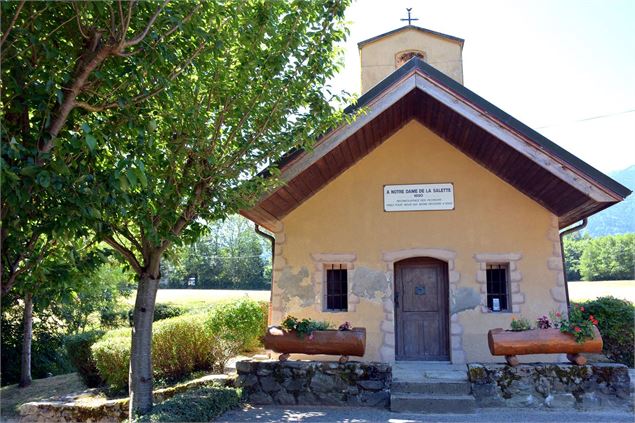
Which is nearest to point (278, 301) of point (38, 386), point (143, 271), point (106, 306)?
point (143, 271)

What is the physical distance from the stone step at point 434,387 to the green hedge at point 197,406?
2361 millimetres

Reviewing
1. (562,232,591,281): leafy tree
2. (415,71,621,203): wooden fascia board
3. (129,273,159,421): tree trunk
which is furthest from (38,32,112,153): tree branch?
(562,232,591,281): leafy tree

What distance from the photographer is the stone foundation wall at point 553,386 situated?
6.73 metres

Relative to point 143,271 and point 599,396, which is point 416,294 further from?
point 143,271

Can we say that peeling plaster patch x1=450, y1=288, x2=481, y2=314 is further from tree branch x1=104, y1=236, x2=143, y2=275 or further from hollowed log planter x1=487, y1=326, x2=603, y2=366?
tree branch x1=104, y1=236, x2=143, y2=275

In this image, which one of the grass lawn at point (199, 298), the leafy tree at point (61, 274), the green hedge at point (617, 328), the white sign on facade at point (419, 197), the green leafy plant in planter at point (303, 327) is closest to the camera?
the leafy tree at point (61, 274)

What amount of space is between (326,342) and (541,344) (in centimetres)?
298

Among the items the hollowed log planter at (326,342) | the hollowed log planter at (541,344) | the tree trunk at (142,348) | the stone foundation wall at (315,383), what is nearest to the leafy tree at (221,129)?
the tree trunk at (142,348)

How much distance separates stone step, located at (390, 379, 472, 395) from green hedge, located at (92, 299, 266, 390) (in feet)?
12.4

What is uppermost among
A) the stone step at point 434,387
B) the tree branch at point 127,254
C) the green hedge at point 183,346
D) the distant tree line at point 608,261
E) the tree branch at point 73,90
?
the distant tree line at point 608,261

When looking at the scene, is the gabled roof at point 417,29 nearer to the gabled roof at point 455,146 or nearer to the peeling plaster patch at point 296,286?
the gabled roof at point 455,146

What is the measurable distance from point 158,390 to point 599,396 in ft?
21.6

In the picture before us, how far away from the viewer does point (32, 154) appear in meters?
3.60

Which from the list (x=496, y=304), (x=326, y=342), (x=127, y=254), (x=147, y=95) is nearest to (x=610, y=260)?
(x=496, y=304)
